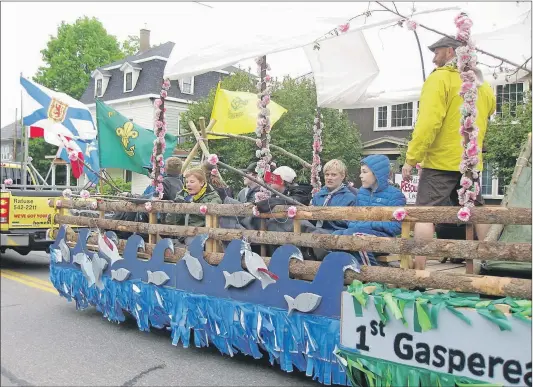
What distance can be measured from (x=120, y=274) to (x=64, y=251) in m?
1.21

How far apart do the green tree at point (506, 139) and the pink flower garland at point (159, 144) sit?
10699 mm

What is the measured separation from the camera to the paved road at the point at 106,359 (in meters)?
4.01

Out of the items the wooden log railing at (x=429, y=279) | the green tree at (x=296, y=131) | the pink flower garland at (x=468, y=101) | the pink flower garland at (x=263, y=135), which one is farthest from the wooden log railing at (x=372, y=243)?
the green tree at (x=296, y=131)

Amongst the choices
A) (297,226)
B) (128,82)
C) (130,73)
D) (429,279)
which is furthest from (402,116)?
(429,279)

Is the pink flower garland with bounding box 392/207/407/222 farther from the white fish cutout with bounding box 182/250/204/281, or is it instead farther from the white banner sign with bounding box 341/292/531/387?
the white fish cutout with bounding box 182/250/204/281

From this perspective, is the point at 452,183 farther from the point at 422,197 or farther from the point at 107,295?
the point at 107,295

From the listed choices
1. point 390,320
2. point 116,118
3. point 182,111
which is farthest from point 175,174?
point 182,111

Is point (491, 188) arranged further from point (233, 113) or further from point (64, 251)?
point (64, 251)

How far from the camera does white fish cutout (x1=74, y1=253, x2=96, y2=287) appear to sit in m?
5.70

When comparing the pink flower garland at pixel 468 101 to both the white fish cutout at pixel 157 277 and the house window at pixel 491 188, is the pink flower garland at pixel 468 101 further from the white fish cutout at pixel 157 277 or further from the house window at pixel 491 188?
the house window at pixel 491 188

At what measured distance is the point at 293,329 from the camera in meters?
3.77

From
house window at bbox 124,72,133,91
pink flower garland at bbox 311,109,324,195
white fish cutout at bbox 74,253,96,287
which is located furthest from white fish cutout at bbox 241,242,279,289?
house window at bbox 124,72,133,91

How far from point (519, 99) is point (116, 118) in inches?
529

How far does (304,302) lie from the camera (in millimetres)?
3693
